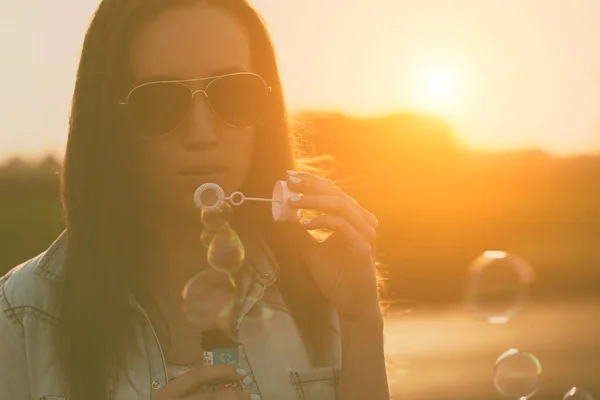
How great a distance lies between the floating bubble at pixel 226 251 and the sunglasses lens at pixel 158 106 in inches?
12.8

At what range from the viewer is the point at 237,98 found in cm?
268

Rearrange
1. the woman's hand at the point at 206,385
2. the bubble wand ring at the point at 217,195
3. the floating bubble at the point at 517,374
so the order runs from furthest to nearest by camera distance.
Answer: the floating bubble at the point at 517,374, the bubble wand ring at the point at 217,195, the woman's hand at the point at 206,385

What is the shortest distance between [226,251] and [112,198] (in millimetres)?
366

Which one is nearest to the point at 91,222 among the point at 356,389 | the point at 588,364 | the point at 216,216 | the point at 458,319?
the point at 216,216

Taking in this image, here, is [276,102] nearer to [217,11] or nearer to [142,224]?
[217,11]

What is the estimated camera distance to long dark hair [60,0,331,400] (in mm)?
2752

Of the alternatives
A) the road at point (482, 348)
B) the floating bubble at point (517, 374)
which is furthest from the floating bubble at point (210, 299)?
the road at point (482, 348)

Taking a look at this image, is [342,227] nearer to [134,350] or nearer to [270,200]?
[270,200]

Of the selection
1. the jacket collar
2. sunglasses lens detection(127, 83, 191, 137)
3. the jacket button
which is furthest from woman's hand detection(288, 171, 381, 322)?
the jacket collar

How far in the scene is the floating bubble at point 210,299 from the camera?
2730 millimetres

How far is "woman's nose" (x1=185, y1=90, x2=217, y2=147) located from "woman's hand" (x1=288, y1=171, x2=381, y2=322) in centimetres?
25

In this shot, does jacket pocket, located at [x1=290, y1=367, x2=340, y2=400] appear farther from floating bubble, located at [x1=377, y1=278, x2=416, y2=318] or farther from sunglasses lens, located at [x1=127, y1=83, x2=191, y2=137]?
sunglasses lens, located at [x1=127, y1=83, x2=191, y2=137]

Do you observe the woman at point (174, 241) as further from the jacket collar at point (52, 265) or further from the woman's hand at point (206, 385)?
the woman's hand at point (206, 385)

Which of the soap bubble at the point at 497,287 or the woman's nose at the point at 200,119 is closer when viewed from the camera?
the woman's nose at the point at 200,119
